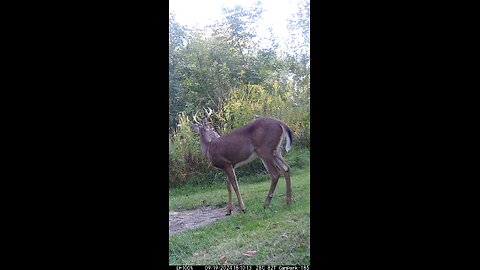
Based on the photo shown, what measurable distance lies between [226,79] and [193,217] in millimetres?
1024

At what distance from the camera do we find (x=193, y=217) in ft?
11.5

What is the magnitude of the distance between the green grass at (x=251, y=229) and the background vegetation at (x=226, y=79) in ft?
0.38

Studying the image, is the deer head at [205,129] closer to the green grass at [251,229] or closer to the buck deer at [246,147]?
the buck deer at [246,147]

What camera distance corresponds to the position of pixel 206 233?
3404 millimetres

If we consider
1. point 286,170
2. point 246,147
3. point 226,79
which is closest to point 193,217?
point 246,147

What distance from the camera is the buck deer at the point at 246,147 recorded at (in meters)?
3.49

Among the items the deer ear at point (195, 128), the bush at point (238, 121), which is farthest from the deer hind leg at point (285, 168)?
the deer ear at point (195, 128)

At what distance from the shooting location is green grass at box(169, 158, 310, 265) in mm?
3221

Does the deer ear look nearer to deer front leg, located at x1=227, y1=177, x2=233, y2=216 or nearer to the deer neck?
the deer neck

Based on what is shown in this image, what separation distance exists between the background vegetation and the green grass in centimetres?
12

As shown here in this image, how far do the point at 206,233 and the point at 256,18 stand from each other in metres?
1.57

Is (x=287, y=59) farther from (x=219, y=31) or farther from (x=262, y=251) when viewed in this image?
(x=262, y=251)

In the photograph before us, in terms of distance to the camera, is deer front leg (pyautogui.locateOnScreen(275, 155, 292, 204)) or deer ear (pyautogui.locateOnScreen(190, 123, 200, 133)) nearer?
deer front leg (pyautogui.locateOnScreen(275, 155, 292, 204))

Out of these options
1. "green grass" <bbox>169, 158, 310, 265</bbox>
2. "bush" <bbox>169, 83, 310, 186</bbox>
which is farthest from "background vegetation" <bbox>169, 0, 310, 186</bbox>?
"green grass" <bbox>169, 158, 310, 265</bbox>
